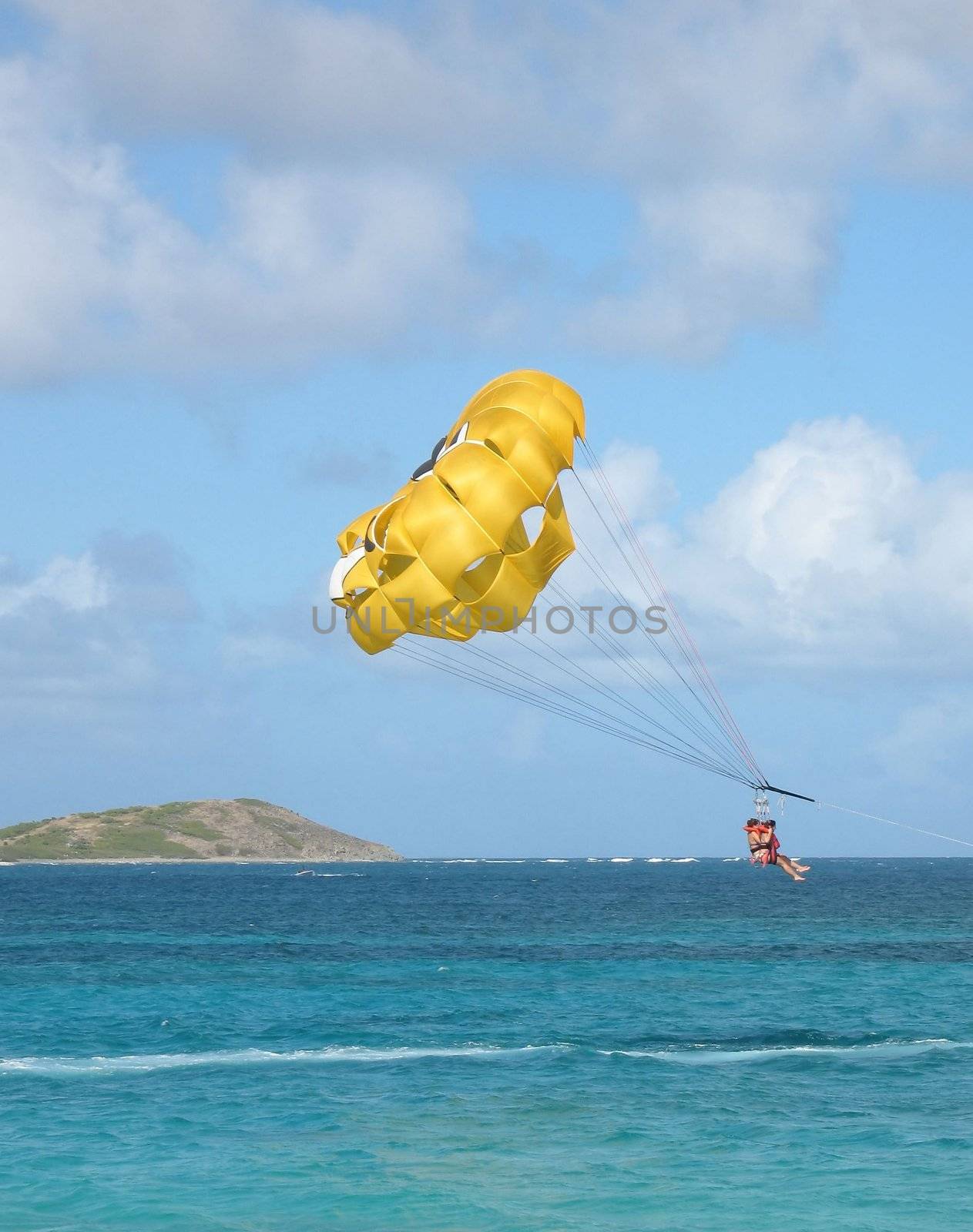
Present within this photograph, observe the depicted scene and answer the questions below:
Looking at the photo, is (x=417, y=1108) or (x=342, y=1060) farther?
(x=342, y=1060)

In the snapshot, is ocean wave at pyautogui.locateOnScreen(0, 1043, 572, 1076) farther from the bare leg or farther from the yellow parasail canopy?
the yellow parasail canopy

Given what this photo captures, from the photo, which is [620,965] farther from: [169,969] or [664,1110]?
[664,1110]

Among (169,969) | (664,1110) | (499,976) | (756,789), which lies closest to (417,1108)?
(664,1110)

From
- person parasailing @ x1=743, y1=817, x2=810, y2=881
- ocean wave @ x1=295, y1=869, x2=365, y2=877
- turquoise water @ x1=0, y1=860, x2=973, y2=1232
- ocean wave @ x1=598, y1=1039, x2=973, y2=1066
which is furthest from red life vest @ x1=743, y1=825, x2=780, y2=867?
ocean wave @ x1=295, y1=869, x2=365, y2=877

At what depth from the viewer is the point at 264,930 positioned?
6400 centimetres

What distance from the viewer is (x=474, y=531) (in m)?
20.4

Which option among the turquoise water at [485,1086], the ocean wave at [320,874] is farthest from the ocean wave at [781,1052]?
the ocean wave at [320,874]

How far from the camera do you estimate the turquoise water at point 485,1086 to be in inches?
741

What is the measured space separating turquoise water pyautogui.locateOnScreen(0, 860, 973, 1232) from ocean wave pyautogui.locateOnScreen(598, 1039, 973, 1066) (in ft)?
0.37

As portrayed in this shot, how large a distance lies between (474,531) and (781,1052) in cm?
1519

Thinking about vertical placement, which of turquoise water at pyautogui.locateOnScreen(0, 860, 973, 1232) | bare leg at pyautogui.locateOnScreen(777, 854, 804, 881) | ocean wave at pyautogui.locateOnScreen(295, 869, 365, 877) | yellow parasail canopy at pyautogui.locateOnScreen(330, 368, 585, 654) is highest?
yellow parasail canopy at pyautogui.locateOnScreen(330, 368, 585, 654)

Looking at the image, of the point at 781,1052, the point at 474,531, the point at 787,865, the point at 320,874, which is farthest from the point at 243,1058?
the point at 320,874

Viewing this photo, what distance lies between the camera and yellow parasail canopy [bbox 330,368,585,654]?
20.5 meters

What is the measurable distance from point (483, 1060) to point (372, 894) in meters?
86.6
